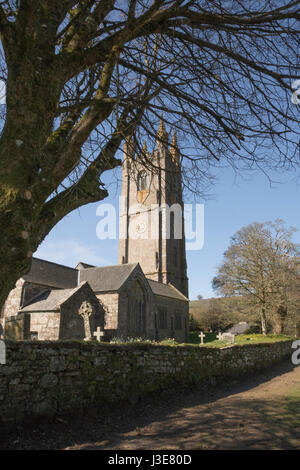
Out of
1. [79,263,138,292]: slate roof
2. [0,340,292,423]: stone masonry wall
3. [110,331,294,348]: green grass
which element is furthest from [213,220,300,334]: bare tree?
[0,340,292,423]: stone masonry wall

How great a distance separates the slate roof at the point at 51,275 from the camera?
2911cm

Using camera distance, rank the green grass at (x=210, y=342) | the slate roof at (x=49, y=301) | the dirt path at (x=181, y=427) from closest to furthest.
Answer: the dirt path at (x=181, y=427) → the green grass at (x=210, y=342) → the slate roof at (x=49, y=301)

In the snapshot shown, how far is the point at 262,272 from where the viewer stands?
31.4 m

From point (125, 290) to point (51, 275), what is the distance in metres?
7.94

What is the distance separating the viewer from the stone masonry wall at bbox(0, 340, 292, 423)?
5664mm

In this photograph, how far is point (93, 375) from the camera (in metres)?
7.04

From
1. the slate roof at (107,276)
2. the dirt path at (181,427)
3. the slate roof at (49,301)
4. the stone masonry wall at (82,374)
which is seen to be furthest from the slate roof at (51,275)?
the dirt path at (181,427)

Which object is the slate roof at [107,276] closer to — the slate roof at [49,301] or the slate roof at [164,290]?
the slate roof at [49,301]

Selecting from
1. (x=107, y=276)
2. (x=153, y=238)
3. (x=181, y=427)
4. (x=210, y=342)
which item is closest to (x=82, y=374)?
(x=181, y=427)

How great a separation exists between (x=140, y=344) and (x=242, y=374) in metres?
6.76

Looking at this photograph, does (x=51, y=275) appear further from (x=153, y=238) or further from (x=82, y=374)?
(x=82, y=374)

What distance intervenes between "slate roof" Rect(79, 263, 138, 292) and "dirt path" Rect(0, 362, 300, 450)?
2017cm

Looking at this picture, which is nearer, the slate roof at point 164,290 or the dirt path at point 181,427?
the dirt path at point 181,427

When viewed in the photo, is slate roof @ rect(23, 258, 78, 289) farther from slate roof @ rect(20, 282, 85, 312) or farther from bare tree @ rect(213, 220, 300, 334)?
bare tree @ rect(213, 220, 300, 334)
